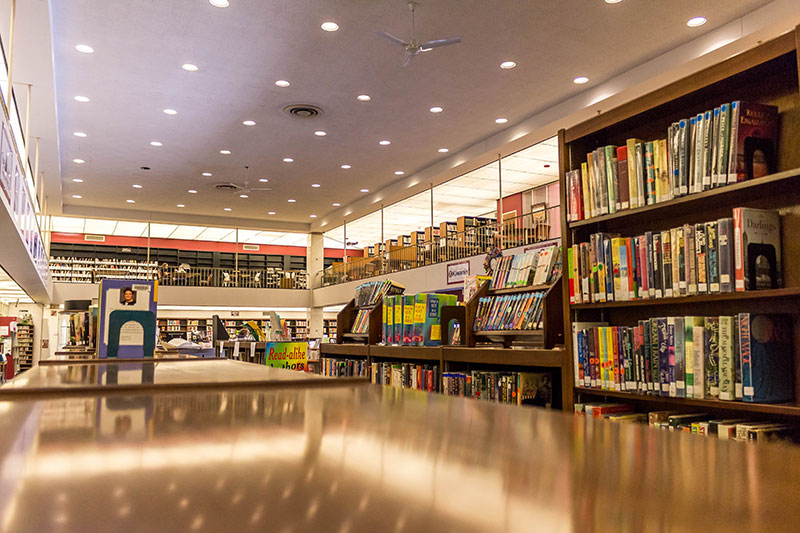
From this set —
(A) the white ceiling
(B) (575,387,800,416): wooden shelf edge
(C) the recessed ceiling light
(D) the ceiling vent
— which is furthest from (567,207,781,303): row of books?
(D) the ceiling vent

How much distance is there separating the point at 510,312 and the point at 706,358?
144 centimetres

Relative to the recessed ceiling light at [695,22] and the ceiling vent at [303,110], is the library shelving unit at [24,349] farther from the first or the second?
the recessed ceiling light at [695,22]

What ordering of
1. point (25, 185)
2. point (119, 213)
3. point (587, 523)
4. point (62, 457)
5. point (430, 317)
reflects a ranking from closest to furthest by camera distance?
1. point (587, 523)
2. point (62, 457)
3. point (430, 317)
4. point (25, 185)
5. point (119, 213)

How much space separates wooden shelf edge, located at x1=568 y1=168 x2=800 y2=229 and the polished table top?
1.52 meters

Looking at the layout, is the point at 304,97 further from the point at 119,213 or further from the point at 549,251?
the point at 119,213

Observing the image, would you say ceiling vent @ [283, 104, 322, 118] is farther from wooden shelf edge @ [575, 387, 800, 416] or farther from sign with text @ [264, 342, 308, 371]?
wooden shelf edge @ [575, 387, 800, 416]

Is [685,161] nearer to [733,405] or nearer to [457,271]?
[733,405]

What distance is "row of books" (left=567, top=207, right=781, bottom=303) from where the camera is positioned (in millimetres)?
1941

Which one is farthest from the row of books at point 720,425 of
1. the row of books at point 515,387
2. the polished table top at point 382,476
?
the polished table top at point 382,476

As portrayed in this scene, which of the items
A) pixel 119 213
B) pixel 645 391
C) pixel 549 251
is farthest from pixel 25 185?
pixel 119 213

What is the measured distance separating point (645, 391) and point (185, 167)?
10.7 metres

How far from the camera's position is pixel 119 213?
15352mm

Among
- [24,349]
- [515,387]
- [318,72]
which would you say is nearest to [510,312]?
[515,387]

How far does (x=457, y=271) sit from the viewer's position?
11.4 meters
